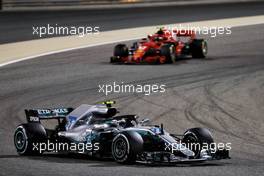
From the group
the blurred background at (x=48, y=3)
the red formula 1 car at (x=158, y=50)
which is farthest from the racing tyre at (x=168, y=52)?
the blurred background at (x=48, y=3)

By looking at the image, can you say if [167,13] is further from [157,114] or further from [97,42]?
[157,114]

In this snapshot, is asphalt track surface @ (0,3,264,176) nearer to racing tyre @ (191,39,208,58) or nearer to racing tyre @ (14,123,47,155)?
racing tyre @ (14,123,47,155)

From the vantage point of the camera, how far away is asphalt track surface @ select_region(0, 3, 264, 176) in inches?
507

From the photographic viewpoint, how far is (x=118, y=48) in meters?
26.6

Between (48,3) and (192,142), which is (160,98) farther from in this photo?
(48,3)

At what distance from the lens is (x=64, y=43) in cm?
3077

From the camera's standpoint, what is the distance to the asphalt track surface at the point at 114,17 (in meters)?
34.9

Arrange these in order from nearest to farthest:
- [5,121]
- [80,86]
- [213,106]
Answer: [5,121]
[213,106]
[80,86]

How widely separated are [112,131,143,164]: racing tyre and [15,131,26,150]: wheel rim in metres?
1.79

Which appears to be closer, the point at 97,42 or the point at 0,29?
the point at 97,42

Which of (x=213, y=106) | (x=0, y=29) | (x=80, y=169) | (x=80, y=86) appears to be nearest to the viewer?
(x=80, y=169)

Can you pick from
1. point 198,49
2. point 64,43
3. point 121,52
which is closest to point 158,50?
point 121,52

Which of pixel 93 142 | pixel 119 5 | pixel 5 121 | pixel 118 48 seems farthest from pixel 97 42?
pixel 93 142

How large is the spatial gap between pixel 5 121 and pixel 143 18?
20313mm
